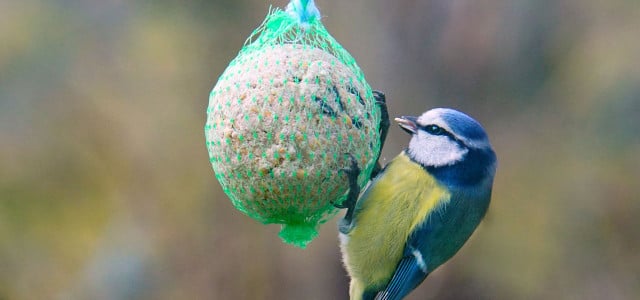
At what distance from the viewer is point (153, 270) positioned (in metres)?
5.13

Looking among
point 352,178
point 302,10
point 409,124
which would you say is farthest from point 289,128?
point 409,124

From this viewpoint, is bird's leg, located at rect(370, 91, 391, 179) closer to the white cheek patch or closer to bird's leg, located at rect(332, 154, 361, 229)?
the white cheek patch

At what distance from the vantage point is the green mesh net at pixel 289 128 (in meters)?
2.72

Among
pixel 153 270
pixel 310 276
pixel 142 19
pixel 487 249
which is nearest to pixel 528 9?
pixel 487 249

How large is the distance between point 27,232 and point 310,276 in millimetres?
1931

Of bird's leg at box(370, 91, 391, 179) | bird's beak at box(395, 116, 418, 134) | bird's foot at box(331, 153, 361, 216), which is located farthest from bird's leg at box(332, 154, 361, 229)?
bird's beak at box(395, 116, 418, 134)

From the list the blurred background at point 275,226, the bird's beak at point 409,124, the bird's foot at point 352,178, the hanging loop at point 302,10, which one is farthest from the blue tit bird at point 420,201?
the blurred background at point 275,226

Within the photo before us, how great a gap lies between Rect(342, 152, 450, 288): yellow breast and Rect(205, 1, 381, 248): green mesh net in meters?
0.23

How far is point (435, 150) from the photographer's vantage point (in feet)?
10.3

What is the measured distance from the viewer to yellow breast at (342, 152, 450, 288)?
3.15 meters

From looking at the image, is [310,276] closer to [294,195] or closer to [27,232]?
[27,232]

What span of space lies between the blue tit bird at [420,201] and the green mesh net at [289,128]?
250mm

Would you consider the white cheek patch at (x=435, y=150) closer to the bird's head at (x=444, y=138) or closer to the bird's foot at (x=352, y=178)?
the bird's head at (x=444, y=138)

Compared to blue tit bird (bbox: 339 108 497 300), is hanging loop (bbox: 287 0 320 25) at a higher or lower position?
higher
